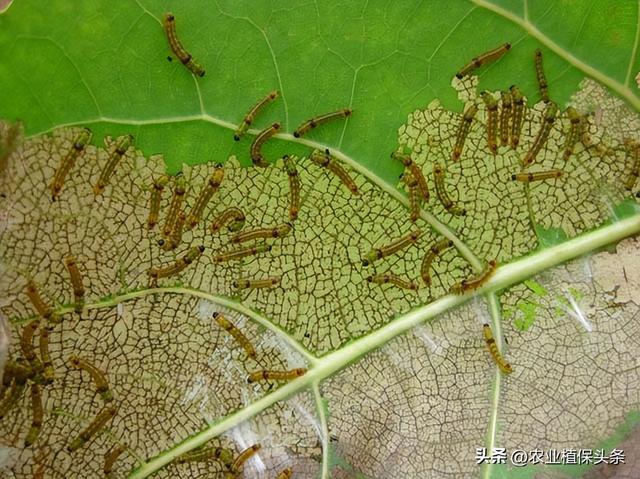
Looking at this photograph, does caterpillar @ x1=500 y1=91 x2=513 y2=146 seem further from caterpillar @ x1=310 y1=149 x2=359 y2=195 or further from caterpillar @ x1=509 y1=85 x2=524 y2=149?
caterpillar @ x1=310 y1=149 x2=359 y2=195

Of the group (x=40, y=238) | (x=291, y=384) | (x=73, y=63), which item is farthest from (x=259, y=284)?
(x=73, y=63)

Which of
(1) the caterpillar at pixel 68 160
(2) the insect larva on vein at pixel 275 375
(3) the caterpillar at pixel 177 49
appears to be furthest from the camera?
(2) the insect larva on vein at pixel 275 375

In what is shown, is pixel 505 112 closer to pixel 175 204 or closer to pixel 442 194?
pixel 442 194

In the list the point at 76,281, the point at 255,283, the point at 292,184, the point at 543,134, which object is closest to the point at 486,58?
the point at 543,134

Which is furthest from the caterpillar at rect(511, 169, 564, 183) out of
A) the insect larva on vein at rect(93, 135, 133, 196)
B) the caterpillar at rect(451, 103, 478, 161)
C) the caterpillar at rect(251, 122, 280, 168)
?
the insect larva on vein at rect(93, 135, 133, 196)

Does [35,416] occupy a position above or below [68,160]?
below

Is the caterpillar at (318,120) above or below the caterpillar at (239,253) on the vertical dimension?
above

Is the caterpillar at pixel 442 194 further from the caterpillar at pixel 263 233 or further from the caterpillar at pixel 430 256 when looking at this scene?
the caterpillar at pixel 263 233

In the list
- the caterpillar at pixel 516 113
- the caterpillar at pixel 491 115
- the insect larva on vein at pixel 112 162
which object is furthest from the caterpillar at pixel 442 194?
the insect larva on vein at pixel 112 162
